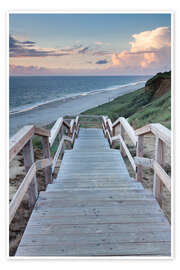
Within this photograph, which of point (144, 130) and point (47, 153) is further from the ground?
point (144, 130)

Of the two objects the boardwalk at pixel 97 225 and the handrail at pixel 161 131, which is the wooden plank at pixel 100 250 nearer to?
the boardwalk at pixel 97 225

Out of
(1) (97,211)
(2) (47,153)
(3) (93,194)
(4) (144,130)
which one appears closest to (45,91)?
(2) (47,153)

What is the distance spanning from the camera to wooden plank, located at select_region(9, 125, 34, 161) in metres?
1.79

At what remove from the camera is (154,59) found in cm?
648

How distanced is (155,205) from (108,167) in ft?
6.93

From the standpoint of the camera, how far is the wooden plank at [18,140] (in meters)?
1.79

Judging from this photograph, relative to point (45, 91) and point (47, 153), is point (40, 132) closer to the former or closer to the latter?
point (47, 153)

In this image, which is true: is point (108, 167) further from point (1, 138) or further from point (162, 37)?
point (1, 138)

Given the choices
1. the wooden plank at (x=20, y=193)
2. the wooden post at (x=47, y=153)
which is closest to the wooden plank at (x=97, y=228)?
the wooden plank at (x=20, y=193)

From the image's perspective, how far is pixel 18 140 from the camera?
196cm

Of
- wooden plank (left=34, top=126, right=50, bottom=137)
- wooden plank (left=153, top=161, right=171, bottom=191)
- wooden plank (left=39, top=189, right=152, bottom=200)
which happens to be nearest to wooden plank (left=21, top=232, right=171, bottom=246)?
wooden plank (left=153, top=161, right=171, bottom=191)

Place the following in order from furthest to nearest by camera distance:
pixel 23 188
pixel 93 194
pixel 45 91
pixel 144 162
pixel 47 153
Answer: pixel 45 91 < pixel 47 153 < pixel 144 162 < pixel 93 194 < pixel 23 188

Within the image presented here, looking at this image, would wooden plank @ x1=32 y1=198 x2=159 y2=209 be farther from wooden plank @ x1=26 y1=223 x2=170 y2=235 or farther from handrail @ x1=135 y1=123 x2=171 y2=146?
handrail @ x1=135 y1=123 x2=171 y2=146
